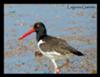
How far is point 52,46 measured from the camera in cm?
1741

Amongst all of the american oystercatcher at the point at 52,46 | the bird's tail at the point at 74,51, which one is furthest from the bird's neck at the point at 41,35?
the bird's tail at the point at 74,51

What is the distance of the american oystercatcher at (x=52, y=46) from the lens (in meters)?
17.3

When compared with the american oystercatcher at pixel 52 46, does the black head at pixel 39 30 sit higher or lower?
higher

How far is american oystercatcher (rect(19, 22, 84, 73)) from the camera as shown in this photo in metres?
17.3

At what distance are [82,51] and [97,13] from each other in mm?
789

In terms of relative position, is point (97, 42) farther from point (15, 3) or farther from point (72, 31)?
point (15, 3)

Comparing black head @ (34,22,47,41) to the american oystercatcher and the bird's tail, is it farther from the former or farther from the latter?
the bird's tail

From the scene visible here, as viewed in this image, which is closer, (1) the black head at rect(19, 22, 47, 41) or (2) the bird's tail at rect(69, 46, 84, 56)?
(2) the bird's tail at rect(69, 46, 84, 56)

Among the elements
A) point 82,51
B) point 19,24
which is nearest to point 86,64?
point 82,51

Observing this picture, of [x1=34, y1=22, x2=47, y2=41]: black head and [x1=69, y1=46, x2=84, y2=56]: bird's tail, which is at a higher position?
[x1=34, y1=22, x2=47, y2=41]: black head

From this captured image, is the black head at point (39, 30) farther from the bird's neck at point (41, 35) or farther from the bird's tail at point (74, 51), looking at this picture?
the bird's tail at point (74, 51)

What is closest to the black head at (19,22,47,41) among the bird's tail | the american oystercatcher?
the american oystercatcher

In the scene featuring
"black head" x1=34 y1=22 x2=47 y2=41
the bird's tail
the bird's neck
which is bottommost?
the bird's tail

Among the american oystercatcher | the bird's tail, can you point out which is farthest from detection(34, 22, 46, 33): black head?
the bird's tail
